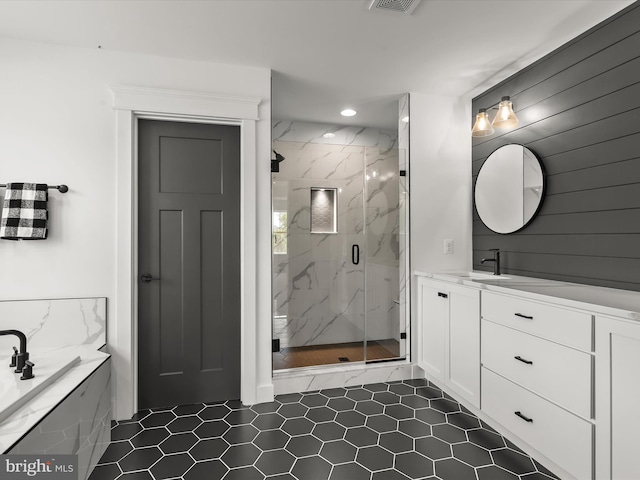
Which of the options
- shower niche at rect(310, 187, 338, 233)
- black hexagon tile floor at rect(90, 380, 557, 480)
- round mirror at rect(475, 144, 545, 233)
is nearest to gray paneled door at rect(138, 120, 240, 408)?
black hexagon tile floor at rect(90, 380, 557, 480)

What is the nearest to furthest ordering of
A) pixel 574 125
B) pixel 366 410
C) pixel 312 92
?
pixel 574 125 → pixel 366 410 → pixel 312 92

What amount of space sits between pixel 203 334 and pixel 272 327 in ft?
1.68

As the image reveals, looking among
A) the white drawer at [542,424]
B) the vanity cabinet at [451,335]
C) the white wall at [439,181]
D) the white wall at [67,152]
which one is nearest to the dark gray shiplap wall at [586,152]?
the white wall at [439,181]

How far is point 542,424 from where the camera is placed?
1.82 meters

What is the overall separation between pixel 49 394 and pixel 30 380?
162 mm

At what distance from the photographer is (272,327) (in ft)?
9.16

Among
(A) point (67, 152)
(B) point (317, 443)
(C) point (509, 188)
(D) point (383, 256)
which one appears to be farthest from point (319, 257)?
(A) point (67, 152)

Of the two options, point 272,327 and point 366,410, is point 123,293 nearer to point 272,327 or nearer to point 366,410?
point 272,327

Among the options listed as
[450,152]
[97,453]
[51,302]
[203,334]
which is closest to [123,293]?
[51,302]

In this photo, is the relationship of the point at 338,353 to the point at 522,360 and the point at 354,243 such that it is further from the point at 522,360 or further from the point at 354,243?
the point at 522,360

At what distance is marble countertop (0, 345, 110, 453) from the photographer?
1323mm

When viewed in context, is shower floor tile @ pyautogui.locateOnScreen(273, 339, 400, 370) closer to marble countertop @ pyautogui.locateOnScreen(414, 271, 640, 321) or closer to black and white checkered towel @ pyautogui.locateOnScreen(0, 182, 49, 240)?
marble countertop @ pyautogui.locateOnScreen(414, 271, 640, 321)

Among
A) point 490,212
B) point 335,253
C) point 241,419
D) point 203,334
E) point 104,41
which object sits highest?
point 104,41

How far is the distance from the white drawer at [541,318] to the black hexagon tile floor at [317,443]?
0.72m
